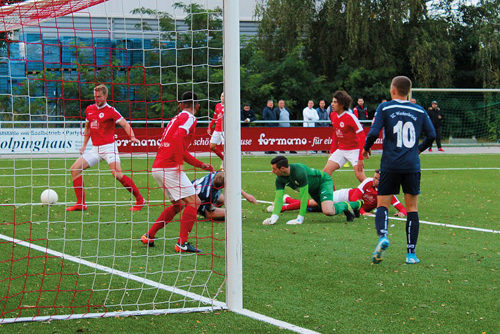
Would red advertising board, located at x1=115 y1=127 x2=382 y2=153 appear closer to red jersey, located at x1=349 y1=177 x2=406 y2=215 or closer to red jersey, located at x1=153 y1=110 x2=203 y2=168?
red jersey, located at x1=349 y1=177 x2=406 y2=215

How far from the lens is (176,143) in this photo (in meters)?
7.98

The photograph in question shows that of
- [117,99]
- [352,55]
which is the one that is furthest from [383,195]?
[352,55]

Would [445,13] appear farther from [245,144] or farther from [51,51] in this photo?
[51,51]

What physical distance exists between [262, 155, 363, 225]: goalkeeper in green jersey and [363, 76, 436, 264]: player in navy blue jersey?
7.89 ft

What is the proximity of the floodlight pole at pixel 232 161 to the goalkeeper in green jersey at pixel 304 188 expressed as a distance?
3815 millimetres

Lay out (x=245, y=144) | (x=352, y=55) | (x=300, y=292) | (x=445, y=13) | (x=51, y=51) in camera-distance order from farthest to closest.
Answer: (x=445, y=13) → (x=352, y=55) → (x=245, y=144) → (x=51, y=51) → (x=300, y=292)

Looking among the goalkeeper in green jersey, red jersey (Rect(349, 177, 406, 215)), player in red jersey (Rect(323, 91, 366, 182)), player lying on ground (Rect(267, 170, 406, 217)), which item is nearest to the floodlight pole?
the goalkeeper in green jersey

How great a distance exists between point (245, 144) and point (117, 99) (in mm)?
17342

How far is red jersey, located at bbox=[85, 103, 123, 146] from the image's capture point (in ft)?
35.0

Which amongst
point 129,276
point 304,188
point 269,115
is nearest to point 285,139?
point 269,115

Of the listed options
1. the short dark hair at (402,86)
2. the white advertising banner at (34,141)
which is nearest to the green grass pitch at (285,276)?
the short dark hair at (402,86)

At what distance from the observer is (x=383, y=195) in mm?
6969

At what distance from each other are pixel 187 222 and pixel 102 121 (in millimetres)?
3824

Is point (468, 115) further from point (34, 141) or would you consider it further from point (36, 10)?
point (36, 10)
